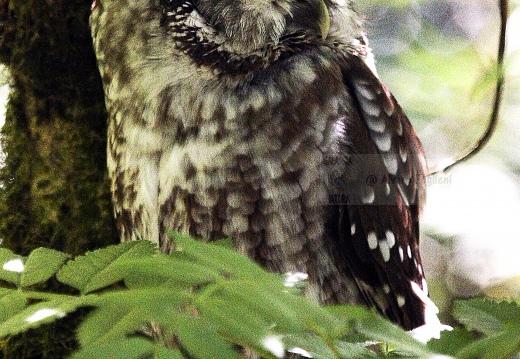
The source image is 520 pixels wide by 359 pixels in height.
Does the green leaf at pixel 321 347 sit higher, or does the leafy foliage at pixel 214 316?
the leafy foliage at pixel 214 316

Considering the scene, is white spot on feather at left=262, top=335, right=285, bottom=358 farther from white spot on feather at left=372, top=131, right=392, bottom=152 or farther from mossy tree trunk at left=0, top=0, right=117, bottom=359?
mossy tree trunk at left=0, top=0, right=117, bottom=359

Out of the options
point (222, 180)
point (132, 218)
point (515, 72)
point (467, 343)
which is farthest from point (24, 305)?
point (515, 72)

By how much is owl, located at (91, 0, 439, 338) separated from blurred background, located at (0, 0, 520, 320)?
17.5 inches

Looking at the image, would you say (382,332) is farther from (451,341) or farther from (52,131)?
(52,131)

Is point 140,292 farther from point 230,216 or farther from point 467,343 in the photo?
point 230,216

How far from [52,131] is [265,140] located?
0.63 metres

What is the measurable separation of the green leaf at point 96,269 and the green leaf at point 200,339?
7.4 inches

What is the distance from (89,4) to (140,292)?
4.81ft

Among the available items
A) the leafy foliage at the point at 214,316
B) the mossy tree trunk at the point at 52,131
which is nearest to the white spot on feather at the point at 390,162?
the mossy tree trunk at the point at 52,131

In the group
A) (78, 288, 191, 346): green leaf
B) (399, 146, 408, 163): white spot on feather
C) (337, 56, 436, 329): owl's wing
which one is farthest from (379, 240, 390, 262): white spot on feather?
(78, 288, 191, 346): green leaf

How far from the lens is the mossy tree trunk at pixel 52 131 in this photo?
1795 millimetres

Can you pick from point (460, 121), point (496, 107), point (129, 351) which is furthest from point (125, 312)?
point (460, 121)

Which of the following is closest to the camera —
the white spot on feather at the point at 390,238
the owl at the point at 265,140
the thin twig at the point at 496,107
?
the owl at the point at 265,140

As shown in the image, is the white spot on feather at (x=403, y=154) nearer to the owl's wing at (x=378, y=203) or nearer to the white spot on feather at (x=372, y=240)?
the owl's wing at (x=378, y=203)
